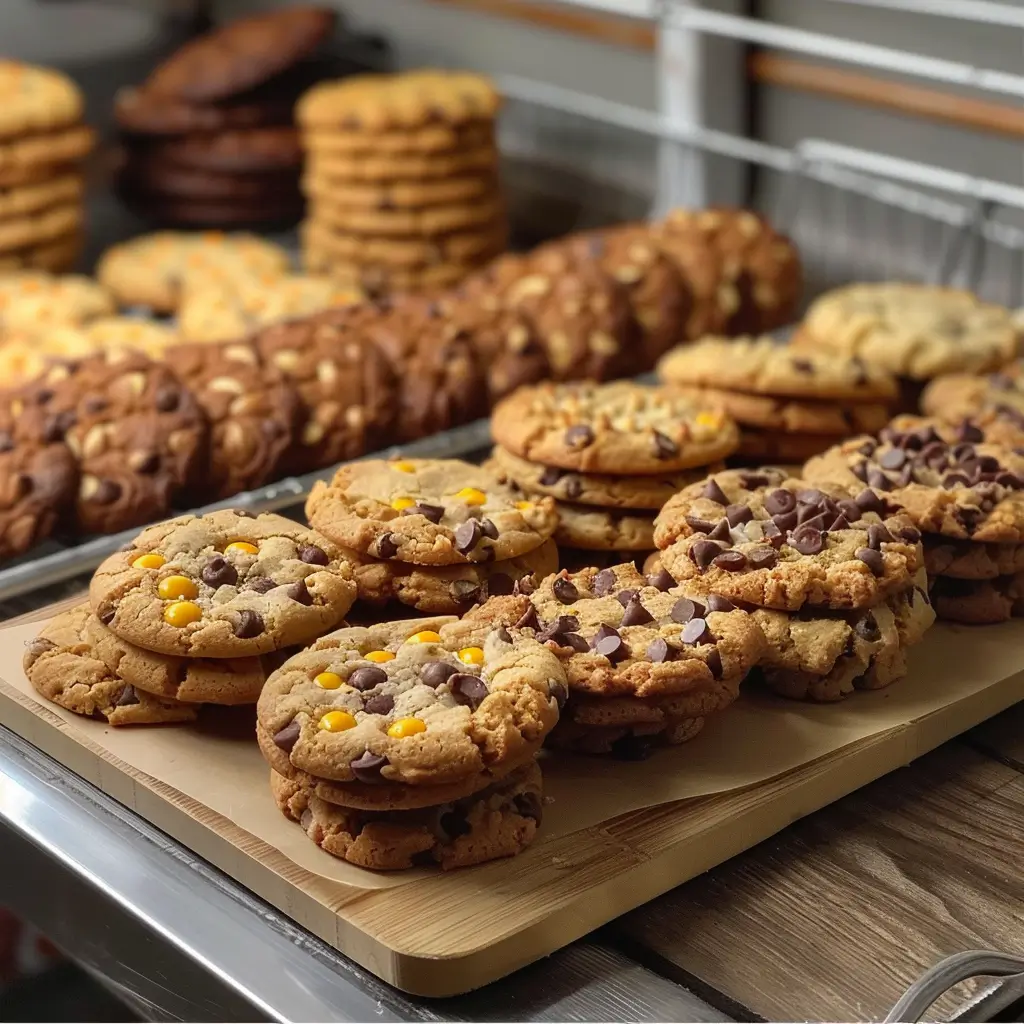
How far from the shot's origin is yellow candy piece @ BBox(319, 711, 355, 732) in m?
1.31

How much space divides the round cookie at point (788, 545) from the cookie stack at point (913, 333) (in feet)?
2.02

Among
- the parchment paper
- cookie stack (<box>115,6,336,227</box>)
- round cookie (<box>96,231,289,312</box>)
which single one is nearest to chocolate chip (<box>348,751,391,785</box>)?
the parchment paper

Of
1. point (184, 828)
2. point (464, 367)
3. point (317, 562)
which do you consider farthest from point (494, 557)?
point (464, 367)

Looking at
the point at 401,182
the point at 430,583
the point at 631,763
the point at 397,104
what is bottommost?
the point at 631,763

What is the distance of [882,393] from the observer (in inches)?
84.9

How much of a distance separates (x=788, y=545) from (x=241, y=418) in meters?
0.95

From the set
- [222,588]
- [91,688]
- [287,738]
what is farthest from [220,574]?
[287,738]

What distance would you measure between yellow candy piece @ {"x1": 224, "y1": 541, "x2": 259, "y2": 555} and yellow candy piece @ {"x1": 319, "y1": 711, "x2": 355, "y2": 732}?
343 millimetres

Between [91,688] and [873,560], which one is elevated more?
[873,560]

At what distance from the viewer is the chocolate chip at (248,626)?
58.4 inches

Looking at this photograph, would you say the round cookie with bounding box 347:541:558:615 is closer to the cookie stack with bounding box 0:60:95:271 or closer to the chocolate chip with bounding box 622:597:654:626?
the chocolate chip with bounding box 622:597:654:626

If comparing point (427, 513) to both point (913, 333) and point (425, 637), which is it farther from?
point (913, 333)

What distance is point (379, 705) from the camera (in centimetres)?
134

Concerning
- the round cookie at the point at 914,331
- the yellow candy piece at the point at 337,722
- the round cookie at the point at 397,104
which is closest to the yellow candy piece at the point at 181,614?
the yellow candy piece at the point at 337,722
